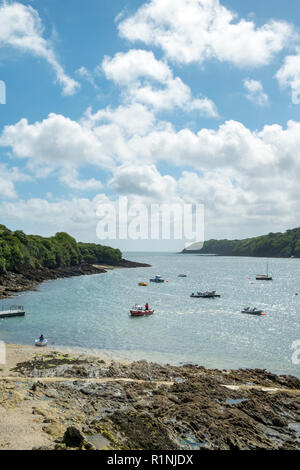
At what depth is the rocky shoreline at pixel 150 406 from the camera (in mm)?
17078

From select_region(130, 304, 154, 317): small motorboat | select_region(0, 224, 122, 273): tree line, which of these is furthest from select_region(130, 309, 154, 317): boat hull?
select_region(0, 224, 122, 273): tree line

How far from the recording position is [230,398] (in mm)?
24078

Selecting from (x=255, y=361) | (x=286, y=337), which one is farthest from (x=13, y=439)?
(x=286, y=337)

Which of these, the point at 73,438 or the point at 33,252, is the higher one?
the point at 33,252

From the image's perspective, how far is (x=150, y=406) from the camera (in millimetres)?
21625

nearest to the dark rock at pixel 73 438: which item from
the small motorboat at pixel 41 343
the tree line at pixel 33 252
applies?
the small motorboat at pixel 41 343

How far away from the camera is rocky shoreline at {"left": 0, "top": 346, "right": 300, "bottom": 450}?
56.0 ft

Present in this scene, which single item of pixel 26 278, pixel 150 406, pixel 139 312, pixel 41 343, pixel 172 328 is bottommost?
pixel 172 328

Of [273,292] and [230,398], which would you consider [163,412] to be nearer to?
[230,398]

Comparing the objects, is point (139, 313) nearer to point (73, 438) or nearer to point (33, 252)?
point (73, 438)

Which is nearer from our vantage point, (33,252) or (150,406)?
(150,406)

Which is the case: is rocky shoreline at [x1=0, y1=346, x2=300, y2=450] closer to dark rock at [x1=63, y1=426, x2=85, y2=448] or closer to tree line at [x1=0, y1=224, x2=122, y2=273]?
dark rock at [x1=63, y1=426, x2=85, y2=448]

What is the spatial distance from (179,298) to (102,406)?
218 ft

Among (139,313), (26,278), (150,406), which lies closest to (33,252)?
(26,278)
